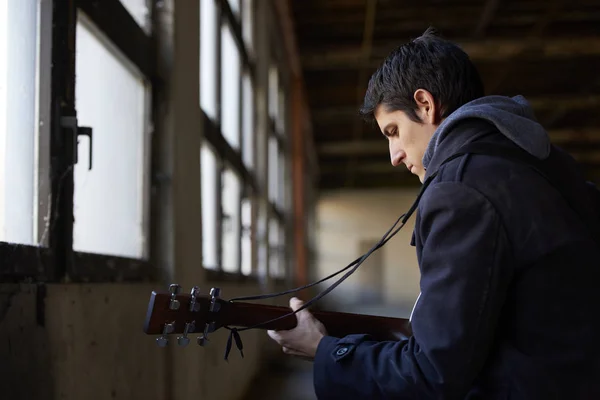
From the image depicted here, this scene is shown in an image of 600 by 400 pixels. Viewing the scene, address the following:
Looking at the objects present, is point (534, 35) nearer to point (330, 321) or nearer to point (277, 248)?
point (277, 248)

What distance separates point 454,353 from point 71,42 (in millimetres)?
1291

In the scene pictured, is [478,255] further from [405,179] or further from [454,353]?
[405,179]

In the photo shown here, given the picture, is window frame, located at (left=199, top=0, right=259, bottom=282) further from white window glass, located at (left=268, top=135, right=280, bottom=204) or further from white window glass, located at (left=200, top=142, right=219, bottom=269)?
white window glass, located at (left=268, top=135, right=280, bottom=204)

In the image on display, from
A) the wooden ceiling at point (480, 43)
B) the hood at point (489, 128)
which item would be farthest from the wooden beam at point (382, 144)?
the hood at point (489, 128)

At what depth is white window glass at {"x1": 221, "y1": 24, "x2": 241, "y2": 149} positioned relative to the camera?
491 centimetres

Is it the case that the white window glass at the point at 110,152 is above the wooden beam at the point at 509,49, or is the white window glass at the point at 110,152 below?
below

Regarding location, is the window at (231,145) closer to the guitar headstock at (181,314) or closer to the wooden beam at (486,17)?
the guitar headstock at (181,314)

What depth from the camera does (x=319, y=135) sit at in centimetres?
1502

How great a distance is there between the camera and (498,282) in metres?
1.22

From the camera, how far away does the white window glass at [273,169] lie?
27.0 feet

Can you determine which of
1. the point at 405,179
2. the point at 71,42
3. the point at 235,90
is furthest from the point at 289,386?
the point at 405,179

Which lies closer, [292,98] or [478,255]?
[478,255]

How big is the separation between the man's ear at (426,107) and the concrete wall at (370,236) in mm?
17823

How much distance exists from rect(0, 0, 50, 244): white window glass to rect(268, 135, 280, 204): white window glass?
631 cm
